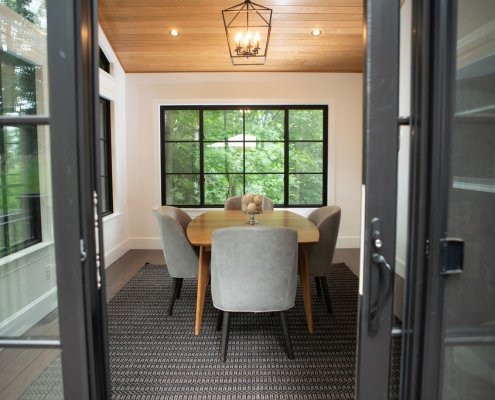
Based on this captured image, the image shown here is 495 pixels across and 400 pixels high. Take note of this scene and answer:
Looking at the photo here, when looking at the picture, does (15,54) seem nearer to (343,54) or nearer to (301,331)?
(301,331)

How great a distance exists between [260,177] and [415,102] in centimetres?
415

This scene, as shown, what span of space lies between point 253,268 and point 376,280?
109cm

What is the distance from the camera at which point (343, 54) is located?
443 cm

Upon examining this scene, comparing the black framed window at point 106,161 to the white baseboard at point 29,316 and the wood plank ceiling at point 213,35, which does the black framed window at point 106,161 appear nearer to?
the wood plank ceiling at point 213,35

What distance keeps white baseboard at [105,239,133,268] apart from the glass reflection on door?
3.39m

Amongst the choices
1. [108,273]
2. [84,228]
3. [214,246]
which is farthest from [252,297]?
[108,273]

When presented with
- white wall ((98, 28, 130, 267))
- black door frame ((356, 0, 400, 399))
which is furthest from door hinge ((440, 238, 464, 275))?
white wall ((98, 28, 130, 267))

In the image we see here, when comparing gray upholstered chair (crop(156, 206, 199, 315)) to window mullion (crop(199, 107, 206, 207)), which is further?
window mullion (crop(199, 107, 206, 207))

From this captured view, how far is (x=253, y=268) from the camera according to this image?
2.01 meters

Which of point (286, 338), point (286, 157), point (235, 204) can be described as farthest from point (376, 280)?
point (286, 157)

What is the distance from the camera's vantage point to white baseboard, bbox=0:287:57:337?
3.33ft

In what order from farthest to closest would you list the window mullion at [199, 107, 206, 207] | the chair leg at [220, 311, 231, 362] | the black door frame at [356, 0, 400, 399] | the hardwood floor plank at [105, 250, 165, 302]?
the window mullion at [199, 107, 206, 207] → the hardwood floor plank at [105, 250, 165, 302] → the chair leg at [220, 311, 231, 362] → the black door frame at [356, 0, 400, 399]

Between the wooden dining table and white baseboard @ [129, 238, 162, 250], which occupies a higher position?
the wooden dining table

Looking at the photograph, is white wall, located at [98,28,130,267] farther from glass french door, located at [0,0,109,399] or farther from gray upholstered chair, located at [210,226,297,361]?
glass french door, located at [0,0,109,399]
